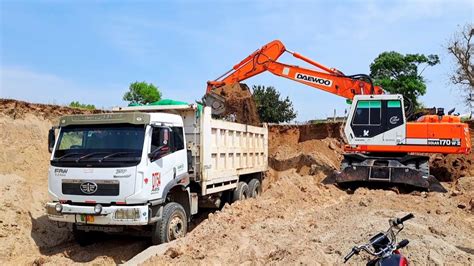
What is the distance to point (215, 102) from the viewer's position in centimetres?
1196

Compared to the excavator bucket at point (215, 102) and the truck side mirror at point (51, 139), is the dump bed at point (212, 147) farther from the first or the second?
the truck side mirror at point (51, 139)

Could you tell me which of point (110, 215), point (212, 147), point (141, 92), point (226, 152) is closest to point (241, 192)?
point (226, 152)

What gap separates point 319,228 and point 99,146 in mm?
3820

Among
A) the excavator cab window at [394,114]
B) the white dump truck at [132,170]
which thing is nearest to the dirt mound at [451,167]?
the excavator cab window at [394,114]

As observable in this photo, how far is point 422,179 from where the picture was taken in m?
11.0

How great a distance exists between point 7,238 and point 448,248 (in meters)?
6.94

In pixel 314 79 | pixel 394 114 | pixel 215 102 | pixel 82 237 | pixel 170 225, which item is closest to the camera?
pixel 170 225

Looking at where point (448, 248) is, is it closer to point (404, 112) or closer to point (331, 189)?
point (331, 189)

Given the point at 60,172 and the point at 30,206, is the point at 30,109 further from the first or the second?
the point at 60,172

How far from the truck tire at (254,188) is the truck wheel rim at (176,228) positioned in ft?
12.5

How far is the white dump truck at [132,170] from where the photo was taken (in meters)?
6.59

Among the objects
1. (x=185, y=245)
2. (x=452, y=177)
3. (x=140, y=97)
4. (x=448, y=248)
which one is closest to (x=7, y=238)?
(x=185, y=245)

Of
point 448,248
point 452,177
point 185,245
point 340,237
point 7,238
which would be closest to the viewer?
point 448,248

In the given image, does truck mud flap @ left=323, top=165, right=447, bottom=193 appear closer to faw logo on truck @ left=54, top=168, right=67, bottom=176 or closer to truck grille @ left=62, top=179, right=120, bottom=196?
truck grille @ left=62, top=179, right=120, bottom=196
